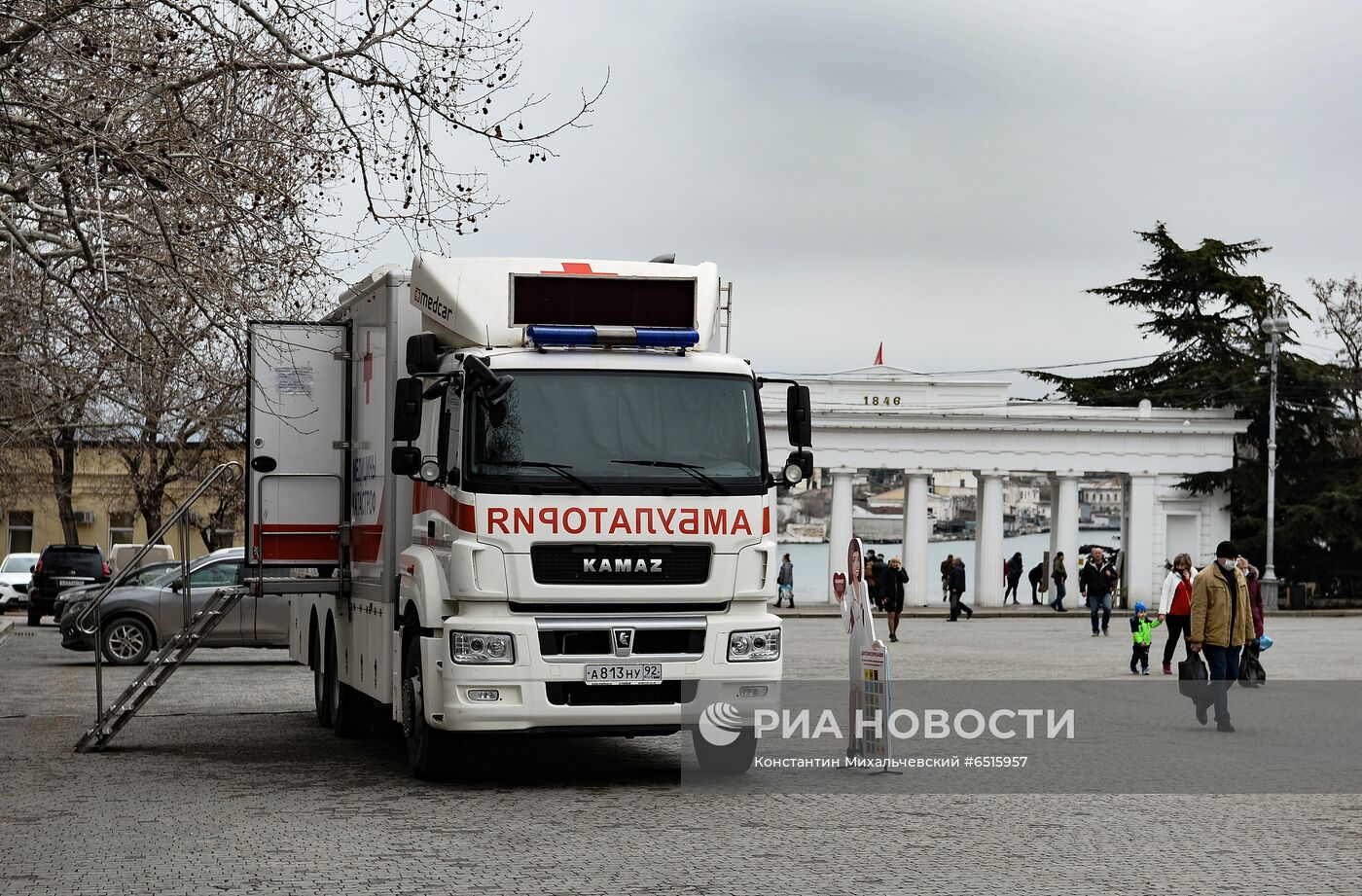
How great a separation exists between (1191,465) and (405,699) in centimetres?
5836

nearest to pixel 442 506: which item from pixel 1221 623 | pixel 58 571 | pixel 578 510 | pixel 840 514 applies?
pixel 578 510

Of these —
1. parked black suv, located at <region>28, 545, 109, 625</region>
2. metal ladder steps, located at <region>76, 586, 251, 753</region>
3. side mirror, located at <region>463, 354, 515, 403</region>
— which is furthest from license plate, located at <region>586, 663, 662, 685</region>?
parked black suv, located at <region>28, 545, 109, 625</region>

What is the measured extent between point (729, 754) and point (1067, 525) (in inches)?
2138

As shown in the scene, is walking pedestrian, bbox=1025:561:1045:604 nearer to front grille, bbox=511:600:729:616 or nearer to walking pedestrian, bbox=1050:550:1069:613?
walking pedestrian, bbox=1050:550:1069:613

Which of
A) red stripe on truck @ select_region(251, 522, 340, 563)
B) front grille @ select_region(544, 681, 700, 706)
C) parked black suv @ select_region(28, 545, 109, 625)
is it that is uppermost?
red stripe on truck @ select_region(251, 522, 340, 563)

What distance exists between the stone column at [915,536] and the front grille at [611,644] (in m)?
50.5

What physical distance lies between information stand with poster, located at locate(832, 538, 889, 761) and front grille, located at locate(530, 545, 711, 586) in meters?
1.54

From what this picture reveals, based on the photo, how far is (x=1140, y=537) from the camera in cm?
6725

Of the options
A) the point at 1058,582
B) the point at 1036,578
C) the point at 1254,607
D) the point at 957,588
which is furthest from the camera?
the point at 1036,578

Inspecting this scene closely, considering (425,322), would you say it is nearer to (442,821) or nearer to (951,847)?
(442,821)

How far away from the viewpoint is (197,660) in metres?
30.5

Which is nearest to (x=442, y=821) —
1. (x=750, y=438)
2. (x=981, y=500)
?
(x=750, y=438)

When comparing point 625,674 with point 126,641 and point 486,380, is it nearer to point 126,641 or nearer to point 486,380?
point 486,380

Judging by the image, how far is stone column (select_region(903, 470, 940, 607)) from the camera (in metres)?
63.8
